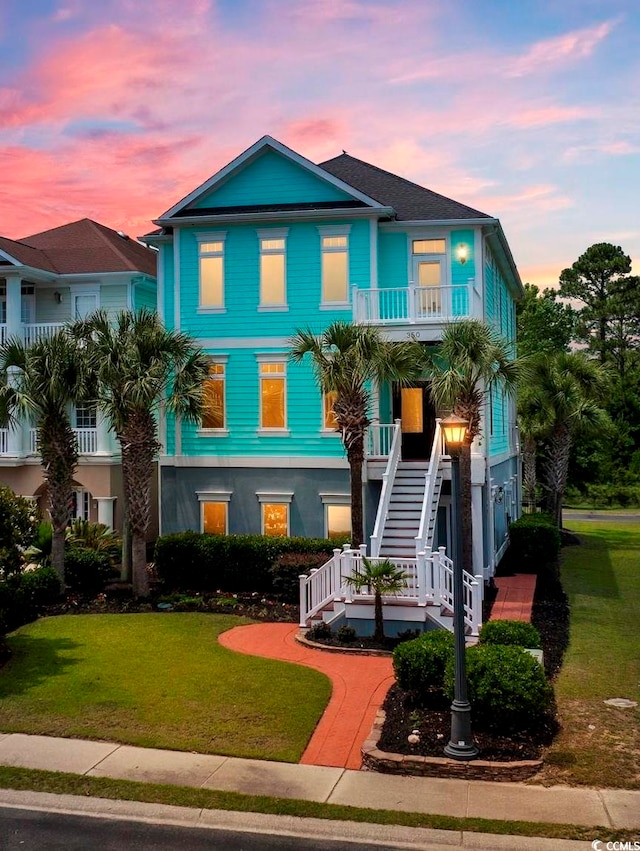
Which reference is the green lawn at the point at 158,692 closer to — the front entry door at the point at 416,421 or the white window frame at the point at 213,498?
the white window frame at the point at 213,498

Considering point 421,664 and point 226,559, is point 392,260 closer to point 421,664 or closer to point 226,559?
point 226,559

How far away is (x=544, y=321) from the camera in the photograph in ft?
207

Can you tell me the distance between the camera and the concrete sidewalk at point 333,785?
346 inches

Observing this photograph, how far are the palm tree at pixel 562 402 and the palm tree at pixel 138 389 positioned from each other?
1587 centimetres

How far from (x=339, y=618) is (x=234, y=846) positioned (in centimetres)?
833

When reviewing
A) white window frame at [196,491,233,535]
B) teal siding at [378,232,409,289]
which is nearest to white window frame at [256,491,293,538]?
white window frame at [196,491,233,535]

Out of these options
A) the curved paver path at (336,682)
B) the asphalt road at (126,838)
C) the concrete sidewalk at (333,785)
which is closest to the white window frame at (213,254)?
the curved paver path at (336,682)

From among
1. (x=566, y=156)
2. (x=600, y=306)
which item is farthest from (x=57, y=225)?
(x=600, y=306)

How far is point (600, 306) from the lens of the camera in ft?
206

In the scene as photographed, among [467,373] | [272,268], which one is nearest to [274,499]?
[272,268]

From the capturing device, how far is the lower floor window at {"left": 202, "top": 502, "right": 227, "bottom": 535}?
22.8 m

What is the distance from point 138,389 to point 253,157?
25.4 feet

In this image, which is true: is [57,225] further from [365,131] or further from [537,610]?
[537,610]

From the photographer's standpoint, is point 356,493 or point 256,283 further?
point 256,283
